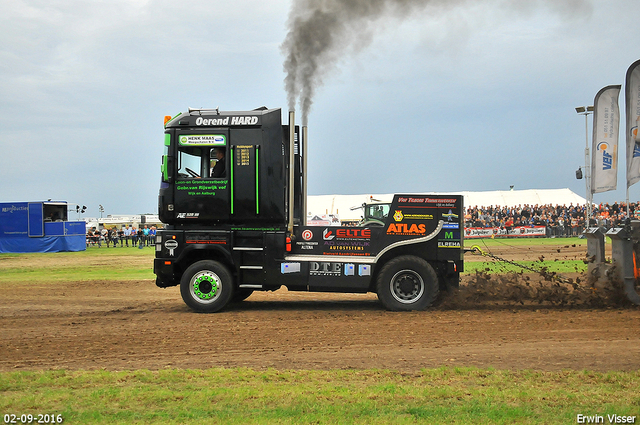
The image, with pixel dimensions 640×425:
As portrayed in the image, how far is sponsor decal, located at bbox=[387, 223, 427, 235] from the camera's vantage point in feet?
30.5

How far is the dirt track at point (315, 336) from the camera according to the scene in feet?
20.5

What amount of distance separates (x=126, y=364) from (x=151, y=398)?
159 centimetres

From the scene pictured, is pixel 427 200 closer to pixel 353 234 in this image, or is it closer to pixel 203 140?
→ pixel 353 234

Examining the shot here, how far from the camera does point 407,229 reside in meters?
9.32

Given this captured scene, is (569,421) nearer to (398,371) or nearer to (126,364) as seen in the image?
(398,371)

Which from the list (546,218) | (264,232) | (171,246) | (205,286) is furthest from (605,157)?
(546,218)

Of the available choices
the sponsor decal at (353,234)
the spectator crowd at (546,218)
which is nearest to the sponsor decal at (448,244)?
the sponsor decal at (353,234)

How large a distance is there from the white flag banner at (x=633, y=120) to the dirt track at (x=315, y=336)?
A: 12.0 feet

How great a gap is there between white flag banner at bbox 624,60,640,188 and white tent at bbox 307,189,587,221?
1542 inches

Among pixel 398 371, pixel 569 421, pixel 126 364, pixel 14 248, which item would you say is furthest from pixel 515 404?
pixel 14 248

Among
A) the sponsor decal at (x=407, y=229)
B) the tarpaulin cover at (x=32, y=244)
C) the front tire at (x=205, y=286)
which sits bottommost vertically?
the tarpaulin cover at (x=32, y=244)

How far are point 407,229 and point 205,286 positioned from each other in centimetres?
369

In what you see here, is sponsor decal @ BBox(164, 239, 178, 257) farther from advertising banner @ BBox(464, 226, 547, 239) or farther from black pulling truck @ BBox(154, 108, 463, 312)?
advertising banner @ BBox(464, 226, 547, 239)

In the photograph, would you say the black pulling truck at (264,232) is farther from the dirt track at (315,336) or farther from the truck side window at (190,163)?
the dirt track at (315,336)
